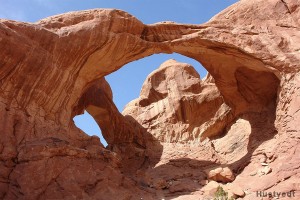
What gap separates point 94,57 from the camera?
17031mm

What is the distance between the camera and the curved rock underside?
13297 mm

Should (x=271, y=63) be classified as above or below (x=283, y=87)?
above

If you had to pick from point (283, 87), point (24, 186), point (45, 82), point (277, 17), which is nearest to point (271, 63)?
point (283, 87)

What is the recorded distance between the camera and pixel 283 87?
15.8 metres

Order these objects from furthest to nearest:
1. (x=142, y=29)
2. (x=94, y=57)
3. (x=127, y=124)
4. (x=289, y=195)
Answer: (x=127, y=124), (x=142, y=29), (x=94, y=57), (x=289, y=195)

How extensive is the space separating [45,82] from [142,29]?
18.0 ft

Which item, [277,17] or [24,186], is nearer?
[24,186]

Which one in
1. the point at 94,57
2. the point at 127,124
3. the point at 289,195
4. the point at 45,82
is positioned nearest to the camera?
the point at 289,195

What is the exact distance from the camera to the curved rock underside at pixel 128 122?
43.6 feet

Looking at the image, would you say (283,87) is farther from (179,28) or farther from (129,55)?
(129,55)

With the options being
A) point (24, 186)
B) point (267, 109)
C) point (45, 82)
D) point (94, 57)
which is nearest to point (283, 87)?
point (267, 109)

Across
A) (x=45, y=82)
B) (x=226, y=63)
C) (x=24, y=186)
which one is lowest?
(x=24, y=186)

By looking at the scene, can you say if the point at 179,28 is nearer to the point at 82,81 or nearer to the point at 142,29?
the point at 142,29

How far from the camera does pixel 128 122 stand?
23.2 meters
